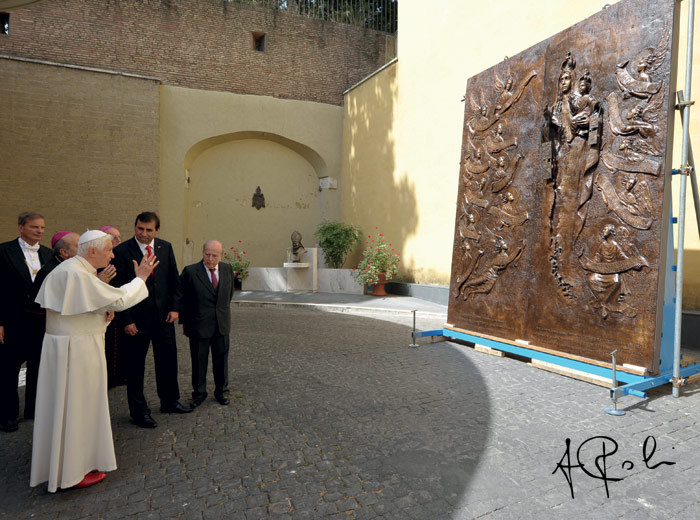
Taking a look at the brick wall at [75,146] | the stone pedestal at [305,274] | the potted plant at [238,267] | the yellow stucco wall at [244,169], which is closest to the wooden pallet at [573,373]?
the stone pedestal at [305,274]

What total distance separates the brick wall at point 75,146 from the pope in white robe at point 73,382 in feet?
35.6

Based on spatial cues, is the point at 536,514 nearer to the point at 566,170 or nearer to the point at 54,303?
the point at 54,303

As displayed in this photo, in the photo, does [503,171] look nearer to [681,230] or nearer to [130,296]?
[681,230]

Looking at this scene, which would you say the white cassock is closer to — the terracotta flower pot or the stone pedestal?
the terracotta flower pot

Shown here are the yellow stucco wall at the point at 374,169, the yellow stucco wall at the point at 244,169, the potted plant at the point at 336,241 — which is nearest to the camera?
the yellow stucco wall at the point at 374,169

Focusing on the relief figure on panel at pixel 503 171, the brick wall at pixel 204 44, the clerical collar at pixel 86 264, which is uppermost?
the brick wall at pixel 204 44

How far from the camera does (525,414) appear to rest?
371cm

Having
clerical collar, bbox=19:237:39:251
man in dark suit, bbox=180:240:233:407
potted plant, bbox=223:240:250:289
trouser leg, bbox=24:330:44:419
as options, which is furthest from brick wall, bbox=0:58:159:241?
man in dark suit, bbox=180:240:233:407

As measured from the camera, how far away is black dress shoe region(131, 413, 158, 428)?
350 centimetres

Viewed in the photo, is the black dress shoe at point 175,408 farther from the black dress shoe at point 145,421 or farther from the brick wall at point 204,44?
the brick wall at point 204,44

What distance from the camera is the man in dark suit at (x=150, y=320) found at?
11.6 feet
